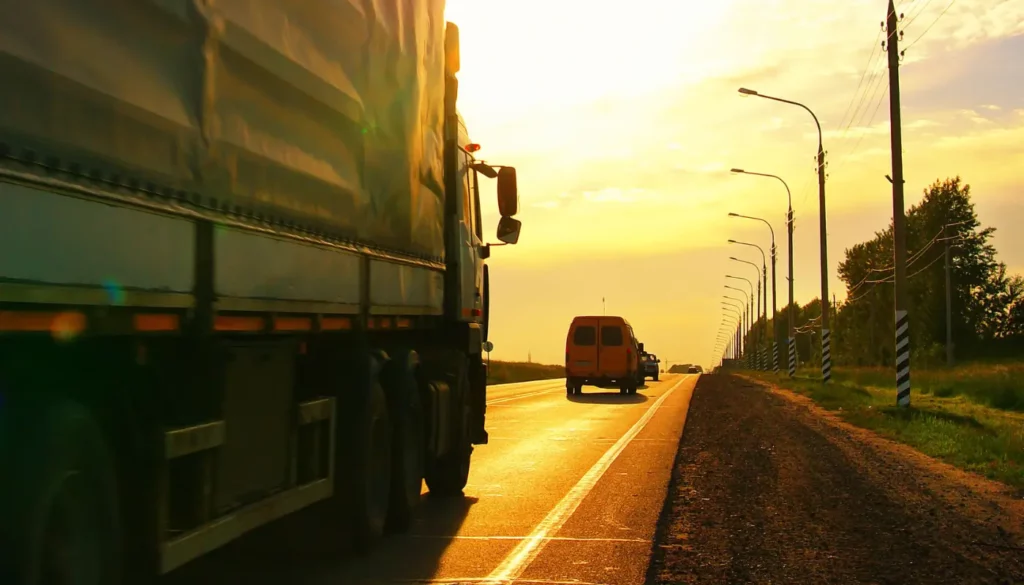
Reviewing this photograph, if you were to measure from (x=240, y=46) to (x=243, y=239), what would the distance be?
3.05 feet

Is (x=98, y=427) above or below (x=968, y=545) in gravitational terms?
above

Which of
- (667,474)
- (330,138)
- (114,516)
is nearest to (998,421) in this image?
(667,474)

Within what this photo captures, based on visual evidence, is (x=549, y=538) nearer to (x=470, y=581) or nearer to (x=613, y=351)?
(x=470, y=581)

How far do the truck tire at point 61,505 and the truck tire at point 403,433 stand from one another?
3.91 metres

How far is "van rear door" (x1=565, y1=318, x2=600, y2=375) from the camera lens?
124 ft

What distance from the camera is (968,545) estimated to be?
8250 mm

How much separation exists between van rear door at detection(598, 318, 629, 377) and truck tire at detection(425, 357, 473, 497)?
26.8 meters

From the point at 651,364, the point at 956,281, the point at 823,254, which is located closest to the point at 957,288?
the point at 956,281

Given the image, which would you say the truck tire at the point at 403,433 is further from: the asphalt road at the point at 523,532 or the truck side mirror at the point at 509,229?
the truck side mirror at the point at 509,229

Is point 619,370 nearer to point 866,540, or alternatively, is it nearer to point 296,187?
point 866,540


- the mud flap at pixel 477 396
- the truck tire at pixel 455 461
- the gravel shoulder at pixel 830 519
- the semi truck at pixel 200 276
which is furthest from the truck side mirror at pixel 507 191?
the gravel shoulder at pixel 830 519

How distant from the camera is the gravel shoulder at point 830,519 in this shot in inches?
285

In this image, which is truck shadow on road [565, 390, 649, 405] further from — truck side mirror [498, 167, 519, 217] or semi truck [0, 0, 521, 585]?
semi truck [0, 0, 521, 585]

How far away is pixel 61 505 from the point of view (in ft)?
13.0
